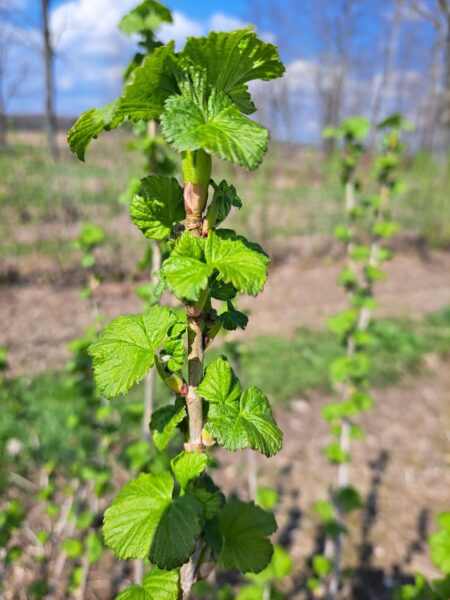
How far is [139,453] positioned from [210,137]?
1.43 meters

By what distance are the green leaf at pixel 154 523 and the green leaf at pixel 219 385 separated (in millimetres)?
147

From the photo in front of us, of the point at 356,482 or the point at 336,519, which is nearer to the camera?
the point at 336,519

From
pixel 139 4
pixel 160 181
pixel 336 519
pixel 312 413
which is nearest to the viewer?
pixel 160 181

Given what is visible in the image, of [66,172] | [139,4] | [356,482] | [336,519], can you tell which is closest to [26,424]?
[336,519]

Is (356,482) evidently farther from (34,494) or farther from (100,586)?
(34,494)

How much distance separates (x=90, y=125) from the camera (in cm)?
53

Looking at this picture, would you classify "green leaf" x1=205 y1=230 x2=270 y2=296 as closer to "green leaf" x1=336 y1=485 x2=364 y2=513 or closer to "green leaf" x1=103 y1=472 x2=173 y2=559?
"green leaf" x1=103 y1=472 x2=173 y2=559

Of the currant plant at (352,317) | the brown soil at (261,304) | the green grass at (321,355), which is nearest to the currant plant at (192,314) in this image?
the currant plant at (352,317)

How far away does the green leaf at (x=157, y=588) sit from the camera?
0.67 metres

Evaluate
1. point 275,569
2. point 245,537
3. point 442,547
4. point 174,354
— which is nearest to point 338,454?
point 275,569

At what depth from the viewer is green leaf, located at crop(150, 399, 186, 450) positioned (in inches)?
26.9

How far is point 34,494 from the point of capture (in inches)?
104

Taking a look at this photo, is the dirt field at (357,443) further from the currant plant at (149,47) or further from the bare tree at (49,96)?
the bare tree at (49,96)

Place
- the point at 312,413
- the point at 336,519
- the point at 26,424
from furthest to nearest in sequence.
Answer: the point at 312,413
the point at 26,424
the point at 336,519
